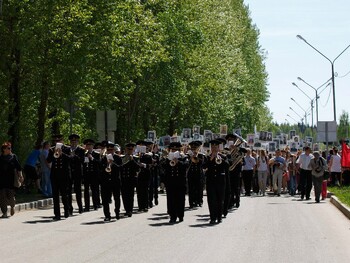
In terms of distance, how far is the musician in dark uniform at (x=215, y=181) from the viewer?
22125 mm

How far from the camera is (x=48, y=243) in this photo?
17.2m

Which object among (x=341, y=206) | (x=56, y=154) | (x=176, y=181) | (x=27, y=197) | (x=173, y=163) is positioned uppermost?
(x=56, y=154)

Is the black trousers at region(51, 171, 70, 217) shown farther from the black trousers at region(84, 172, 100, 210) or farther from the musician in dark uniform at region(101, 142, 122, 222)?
the black trousers at region(84, 172, 100, 210)

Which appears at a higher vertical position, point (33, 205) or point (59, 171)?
point (59, 171)

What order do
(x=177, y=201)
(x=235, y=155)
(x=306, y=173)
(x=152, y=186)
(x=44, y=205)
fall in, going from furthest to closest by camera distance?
(x=306, y=173) < (x=44, y=205) < (x=152, y=186) < (x=235, y=155) < (x=177, y=201)

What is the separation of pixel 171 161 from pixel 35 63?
46.8ft

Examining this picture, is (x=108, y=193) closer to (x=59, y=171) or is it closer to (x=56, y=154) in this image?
(x=59, y=171)

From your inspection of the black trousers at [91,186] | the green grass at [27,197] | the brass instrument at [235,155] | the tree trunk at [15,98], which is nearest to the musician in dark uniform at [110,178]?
the black trousers at [91,186]

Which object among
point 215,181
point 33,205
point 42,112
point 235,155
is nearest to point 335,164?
point 42,112

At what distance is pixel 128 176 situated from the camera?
24.6 m

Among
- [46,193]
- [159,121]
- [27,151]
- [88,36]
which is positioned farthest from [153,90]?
[46,193]

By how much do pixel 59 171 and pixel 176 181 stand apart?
291 centimetres

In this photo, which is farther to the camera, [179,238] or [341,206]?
[341,206]

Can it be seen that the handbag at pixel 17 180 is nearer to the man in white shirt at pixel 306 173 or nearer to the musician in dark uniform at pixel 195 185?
the musician in dark uniform at pixel 195 185
